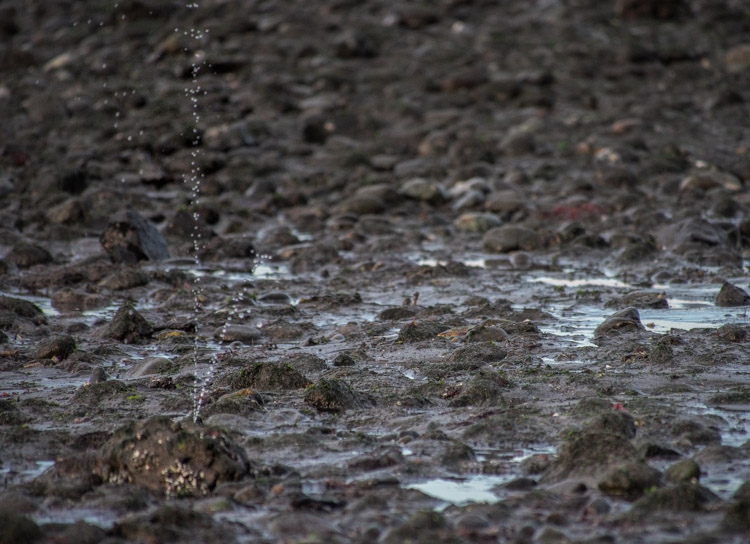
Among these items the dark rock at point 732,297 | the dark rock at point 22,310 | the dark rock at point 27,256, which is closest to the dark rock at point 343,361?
the dark rock at point 22,310

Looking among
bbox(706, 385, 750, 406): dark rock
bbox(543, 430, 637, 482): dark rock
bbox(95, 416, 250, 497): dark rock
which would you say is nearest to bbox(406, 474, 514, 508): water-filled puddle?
bbox(543, 430, 637, 482): dark rock

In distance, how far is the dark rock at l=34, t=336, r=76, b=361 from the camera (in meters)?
6.61

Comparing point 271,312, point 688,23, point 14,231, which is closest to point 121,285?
point 271,312

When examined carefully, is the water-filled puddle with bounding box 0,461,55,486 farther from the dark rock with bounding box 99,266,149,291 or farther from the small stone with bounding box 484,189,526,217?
the small stone with bounding box 484,189,526,217

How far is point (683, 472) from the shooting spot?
4250 millimetres

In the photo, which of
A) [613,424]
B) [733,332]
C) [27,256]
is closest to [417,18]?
[27,256]

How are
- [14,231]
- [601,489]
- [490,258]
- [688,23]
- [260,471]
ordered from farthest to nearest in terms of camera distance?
1. [688,23]
2. [14,231]
3. [490,258]
4. [260,471]
5. [601,489]

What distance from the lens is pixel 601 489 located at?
13.9 ft

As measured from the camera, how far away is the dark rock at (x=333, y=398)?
213 inches

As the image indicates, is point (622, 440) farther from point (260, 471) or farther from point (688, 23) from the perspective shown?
point (688, 23)

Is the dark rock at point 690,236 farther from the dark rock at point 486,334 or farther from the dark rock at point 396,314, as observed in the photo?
the dark rock at point 486,334

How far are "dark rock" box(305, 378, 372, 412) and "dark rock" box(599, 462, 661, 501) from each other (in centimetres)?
159

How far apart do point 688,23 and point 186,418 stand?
16.4 m

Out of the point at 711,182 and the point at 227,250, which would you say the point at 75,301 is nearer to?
the point at 227,250
